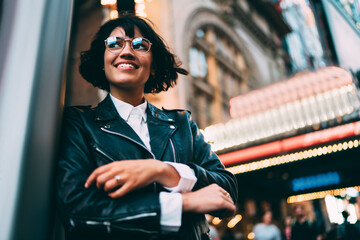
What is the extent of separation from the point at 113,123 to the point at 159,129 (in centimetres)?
24

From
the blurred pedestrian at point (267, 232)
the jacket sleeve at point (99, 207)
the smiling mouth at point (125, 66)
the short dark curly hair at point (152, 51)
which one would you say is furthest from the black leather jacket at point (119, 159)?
the blurred pedestrian at point (267, 232)

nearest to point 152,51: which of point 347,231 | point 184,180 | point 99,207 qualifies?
point 184,180

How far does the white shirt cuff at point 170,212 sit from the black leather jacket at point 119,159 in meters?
0.02

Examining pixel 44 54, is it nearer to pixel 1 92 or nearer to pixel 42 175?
pixel 1 92

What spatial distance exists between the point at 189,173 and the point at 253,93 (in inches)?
515

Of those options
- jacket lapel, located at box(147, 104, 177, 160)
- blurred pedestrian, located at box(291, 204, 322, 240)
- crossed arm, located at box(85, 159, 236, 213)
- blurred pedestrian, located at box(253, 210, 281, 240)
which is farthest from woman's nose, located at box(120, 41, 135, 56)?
blurred pedestrian, located at box(253, 210, 281, 240)

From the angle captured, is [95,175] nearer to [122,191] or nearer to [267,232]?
[122,191]

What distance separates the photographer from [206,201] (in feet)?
3.75

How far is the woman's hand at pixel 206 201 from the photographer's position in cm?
111

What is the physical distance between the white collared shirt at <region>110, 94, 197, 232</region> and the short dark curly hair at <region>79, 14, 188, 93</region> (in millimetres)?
325

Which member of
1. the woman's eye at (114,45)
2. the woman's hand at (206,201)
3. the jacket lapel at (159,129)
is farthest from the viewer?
the woman's eye at (114,45)

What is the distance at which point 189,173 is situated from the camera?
1.21 metres

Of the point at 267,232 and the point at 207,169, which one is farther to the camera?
the point at 267,232

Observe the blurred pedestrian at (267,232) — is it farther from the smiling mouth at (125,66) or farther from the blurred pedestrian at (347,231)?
the smiling mouth at (125,66)
